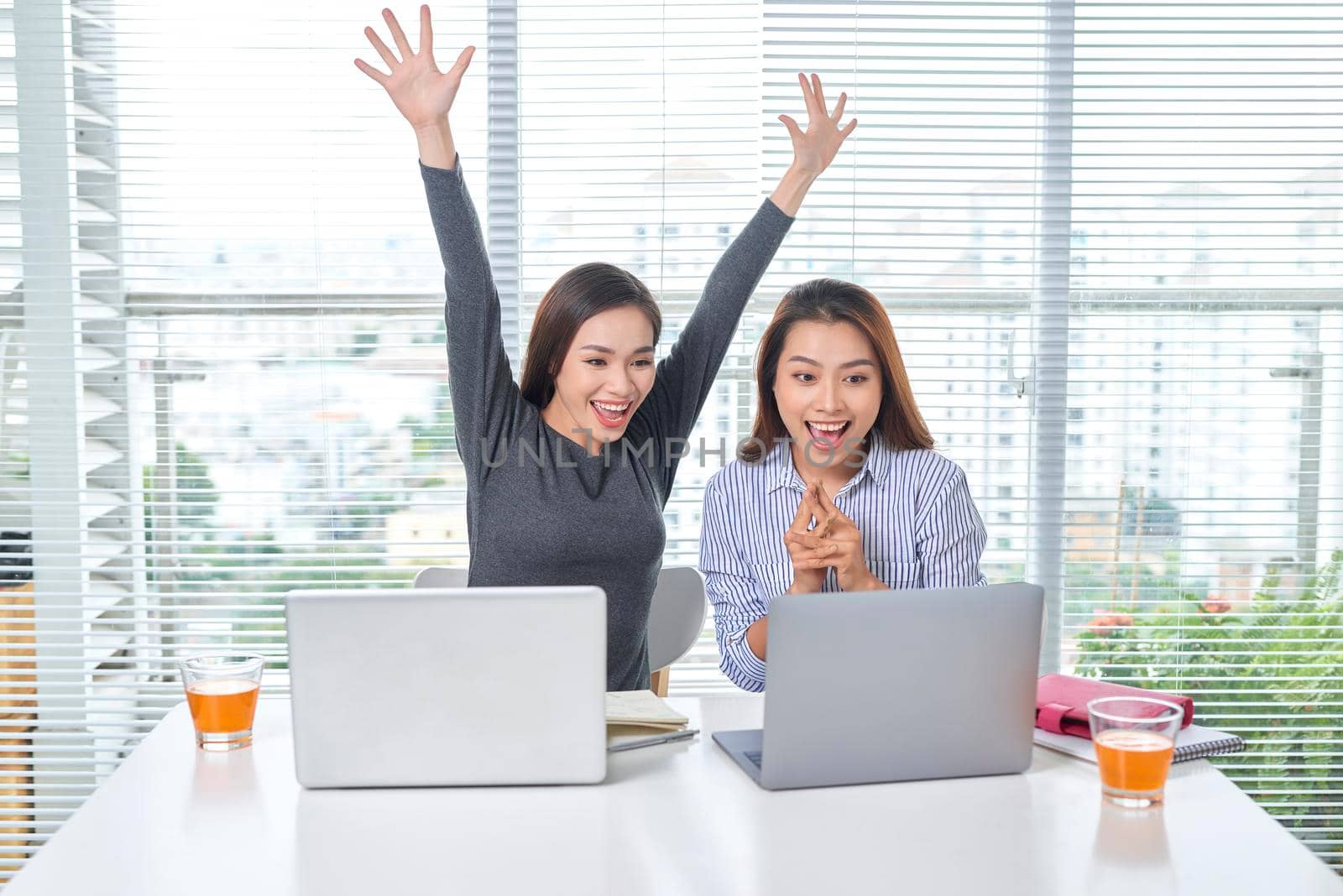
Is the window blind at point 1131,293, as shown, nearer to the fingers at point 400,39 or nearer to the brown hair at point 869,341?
the brown hair at point 869,341

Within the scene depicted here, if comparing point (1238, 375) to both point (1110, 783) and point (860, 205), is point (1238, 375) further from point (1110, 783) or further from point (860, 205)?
point (1110, 783)

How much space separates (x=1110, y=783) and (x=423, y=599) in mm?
791

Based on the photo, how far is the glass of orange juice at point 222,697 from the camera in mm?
1396

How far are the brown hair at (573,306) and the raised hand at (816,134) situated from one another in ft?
1.26

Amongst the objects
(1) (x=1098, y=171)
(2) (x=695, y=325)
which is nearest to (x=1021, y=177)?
(1) (x=1098, y=171)

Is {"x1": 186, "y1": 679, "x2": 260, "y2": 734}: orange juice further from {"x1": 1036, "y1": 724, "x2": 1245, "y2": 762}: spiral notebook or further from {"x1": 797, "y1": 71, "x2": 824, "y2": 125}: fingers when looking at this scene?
{"x1": 797, "y1": 71, "x2": 824, "y2": 125}: fingers

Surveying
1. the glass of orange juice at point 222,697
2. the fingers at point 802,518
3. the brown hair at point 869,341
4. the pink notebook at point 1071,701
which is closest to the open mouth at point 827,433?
the brown hair at point 869,341

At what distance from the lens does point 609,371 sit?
175cm

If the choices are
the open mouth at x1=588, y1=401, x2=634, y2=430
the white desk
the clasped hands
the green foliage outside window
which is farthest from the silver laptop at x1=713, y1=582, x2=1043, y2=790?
the green foliage outside window

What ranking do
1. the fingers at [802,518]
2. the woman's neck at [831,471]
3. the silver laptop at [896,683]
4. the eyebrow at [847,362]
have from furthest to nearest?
the woman's neck at [831,471] → the eyebrow at [847,362] → the fingers at [802,518] → the silver laptop at [896,683]

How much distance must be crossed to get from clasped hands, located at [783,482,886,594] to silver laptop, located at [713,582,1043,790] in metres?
0.33

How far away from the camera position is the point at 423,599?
1.18 m

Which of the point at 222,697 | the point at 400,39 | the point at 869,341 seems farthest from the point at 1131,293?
the point at 222,697

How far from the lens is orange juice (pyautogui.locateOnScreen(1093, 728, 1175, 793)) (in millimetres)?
1182
